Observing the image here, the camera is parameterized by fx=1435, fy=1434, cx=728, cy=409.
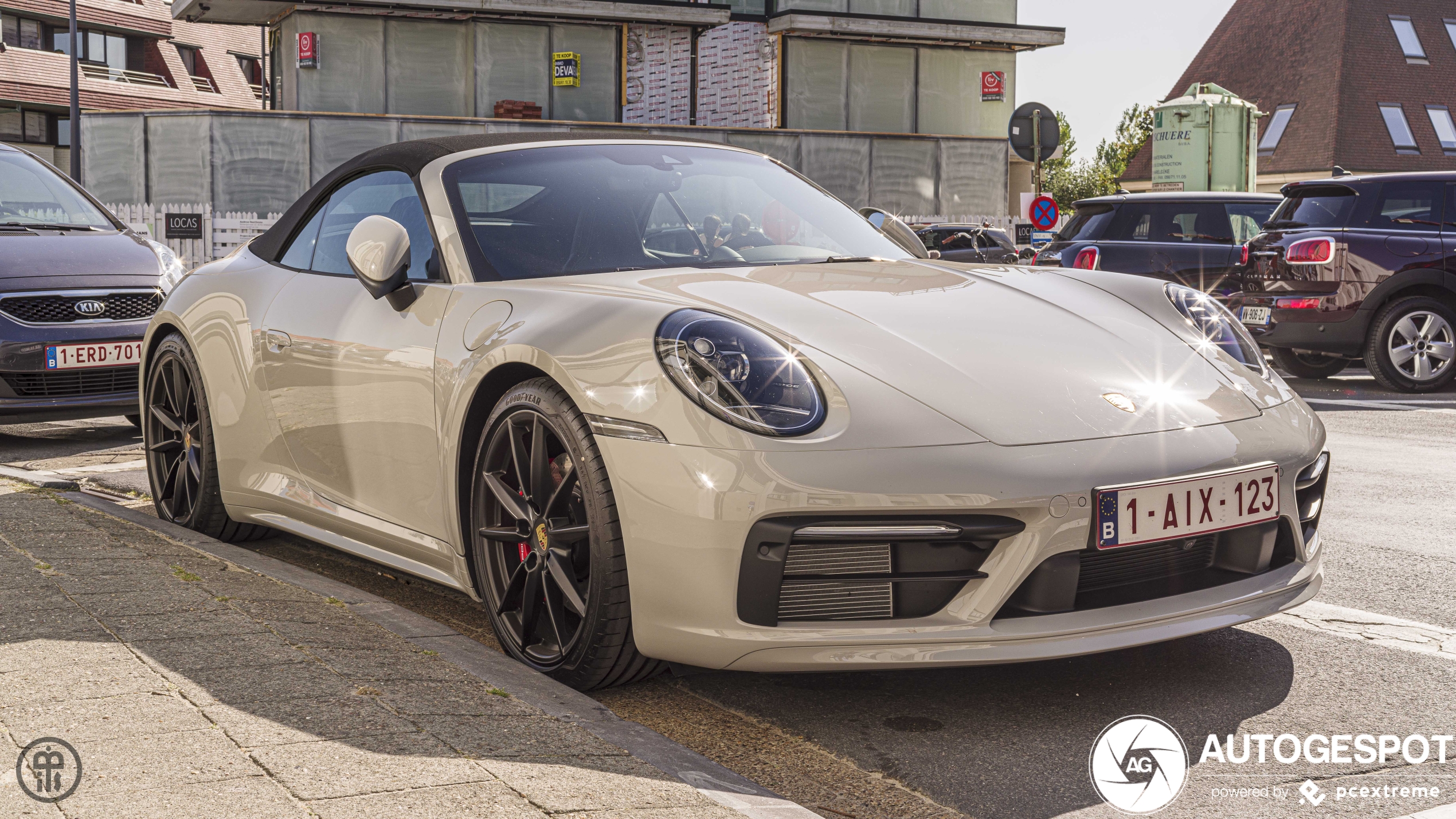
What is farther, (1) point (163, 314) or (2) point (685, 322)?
(1) point (163, 314)

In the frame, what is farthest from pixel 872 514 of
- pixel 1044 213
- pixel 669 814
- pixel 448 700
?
pixel 1044 213

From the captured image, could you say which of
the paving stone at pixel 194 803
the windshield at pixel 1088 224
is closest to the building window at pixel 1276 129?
the windshield at pixel 1088 224

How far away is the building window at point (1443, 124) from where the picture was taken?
4178 cm

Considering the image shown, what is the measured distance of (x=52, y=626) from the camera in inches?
129

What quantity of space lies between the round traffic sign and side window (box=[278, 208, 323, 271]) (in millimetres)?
17000

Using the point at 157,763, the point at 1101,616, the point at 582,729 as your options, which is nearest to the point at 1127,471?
the point at 1101,616

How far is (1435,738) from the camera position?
299cm

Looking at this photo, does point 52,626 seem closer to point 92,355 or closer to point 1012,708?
point 1012,708

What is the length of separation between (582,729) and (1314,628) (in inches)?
85.2

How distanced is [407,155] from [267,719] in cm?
210

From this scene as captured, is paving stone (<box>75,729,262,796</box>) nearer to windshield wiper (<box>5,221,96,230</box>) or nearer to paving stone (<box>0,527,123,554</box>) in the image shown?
paving stone (<box>0,527,123,554</box>)

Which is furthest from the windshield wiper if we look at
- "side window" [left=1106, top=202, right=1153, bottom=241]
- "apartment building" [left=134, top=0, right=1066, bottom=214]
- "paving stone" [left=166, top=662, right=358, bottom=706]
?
"apartment building" [left=134, top=0, right=1066, bottom=214]

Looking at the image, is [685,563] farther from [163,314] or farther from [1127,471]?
[163,314]

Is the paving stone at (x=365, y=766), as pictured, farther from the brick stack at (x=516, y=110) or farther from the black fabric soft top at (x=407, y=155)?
the brick stack at (x=516, y=110)
